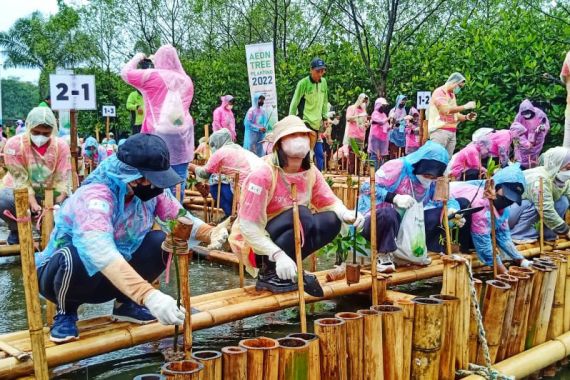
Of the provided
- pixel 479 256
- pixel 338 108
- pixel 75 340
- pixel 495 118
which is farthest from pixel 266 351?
pixel 338 108

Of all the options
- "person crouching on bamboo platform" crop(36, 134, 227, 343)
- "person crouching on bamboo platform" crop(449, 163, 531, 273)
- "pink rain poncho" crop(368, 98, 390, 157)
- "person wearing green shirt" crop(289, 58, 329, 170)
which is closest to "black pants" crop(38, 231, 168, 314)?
"person crouching on bamboo platform" crop(36, 134, 227, 343)

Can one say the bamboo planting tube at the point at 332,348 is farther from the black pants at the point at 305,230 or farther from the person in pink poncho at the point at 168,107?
Answer: the person in pink poncho at the point at 168,107

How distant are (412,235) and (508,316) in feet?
4.93

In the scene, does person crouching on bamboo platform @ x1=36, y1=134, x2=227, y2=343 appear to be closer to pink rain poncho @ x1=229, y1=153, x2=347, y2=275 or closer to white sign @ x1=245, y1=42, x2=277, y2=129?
pink rain poncho @ x1=229, y1=153, x2=347, y2=275

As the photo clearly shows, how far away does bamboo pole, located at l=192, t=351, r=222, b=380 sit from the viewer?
102 inches

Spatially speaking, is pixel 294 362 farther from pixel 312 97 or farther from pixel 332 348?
pixel 312 97

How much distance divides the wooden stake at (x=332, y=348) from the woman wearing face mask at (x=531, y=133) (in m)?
7.64

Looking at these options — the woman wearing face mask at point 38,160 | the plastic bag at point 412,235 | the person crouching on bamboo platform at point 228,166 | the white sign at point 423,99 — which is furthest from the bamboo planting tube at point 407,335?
the white sign at point 423,99

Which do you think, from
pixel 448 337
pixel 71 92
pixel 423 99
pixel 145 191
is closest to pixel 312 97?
pixel 423 99

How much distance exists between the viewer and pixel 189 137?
262 inches

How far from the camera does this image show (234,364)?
8.84 feet

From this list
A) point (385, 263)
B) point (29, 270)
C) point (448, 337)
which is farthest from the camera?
point (385, 263)

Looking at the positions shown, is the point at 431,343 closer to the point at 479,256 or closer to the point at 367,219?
the point at 367,219

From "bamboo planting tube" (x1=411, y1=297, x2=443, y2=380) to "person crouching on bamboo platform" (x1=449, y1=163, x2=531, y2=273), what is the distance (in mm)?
2353
